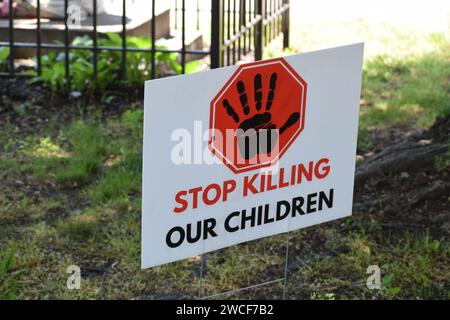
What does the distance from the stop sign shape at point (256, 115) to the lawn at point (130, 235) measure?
0.82m

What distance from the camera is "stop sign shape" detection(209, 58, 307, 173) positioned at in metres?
3.70

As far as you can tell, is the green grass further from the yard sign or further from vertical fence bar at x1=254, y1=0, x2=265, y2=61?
the yard sign

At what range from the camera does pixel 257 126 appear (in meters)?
3.76

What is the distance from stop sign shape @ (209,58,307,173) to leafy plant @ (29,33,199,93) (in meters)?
3.98

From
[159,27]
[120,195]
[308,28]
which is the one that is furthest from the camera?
[308,28]

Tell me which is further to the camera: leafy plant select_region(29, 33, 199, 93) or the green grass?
leafy plant select_region(29, 33, 199, 93)

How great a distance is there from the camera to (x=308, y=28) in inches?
404

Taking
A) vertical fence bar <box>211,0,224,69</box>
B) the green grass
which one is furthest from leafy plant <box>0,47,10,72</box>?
vertical fence bar <box>211,0,224,69</box>

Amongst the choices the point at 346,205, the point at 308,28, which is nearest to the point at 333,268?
the point at 346,205

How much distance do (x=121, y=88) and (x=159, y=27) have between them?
1389mm

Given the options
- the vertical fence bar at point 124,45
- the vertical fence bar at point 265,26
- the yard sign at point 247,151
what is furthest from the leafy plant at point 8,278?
the vertical fence bar at point 265,26

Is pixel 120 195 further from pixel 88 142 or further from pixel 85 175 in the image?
pixel 88 142

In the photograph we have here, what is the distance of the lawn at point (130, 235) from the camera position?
4902mm

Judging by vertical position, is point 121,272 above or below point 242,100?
below
